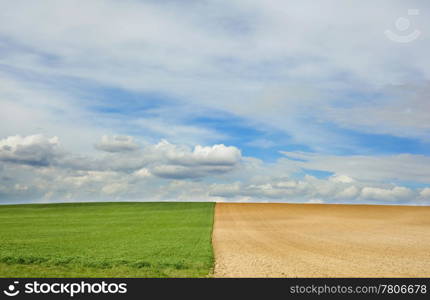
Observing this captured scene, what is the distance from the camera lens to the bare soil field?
1055 inches

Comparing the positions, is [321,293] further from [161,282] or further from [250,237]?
[250,237]

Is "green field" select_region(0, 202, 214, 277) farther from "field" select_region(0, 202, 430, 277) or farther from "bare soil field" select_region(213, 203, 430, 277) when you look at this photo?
"bare soil field" select_region(213, 203, 430, 277)

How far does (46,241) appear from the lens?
3922 centimetres

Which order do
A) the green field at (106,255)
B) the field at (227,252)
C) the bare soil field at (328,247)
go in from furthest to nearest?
the bare soil field at (328,247)
the field at (227,252)
the green field at (106,255)

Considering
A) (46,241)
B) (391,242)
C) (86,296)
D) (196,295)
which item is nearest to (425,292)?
(196,295)

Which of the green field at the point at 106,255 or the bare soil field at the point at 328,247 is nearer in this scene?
the green field at the point at 106,255

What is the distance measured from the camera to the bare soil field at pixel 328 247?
87.9 feet

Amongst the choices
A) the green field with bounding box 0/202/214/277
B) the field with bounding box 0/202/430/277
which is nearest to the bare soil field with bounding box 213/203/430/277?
the field with bounding box 0/202/430/277

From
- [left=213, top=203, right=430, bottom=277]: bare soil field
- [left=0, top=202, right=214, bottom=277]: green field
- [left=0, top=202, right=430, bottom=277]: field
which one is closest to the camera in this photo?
[left=0, top=202, right=214, bottom=277]: green field

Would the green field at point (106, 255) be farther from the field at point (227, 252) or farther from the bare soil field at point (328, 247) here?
the bare soil field at point (328, 247)

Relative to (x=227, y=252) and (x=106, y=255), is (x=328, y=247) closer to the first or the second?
(x=227, y=252)

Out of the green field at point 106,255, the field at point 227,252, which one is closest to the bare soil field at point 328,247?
the field at point 227,252

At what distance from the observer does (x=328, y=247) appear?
129 ft

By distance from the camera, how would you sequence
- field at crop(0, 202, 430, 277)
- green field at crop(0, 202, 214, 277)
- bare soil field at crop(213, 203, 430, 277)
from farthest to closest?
bare soil field at crop(213, 203, 430, 277), field at crop(0, 202, 430, 277), green field at crop(0, 202, 214, 277)
